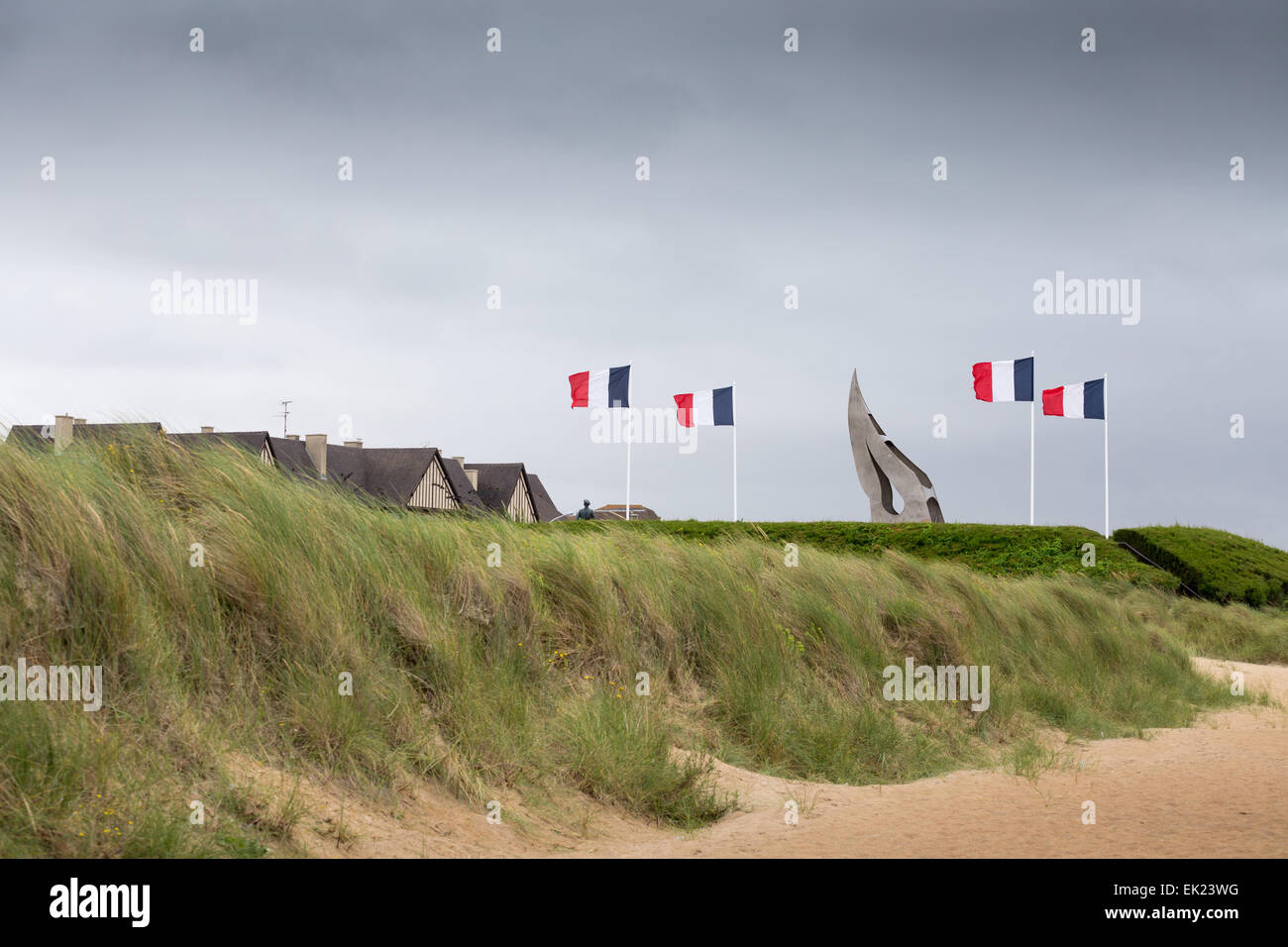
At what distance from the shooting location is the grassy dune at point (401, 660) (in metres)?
5.15

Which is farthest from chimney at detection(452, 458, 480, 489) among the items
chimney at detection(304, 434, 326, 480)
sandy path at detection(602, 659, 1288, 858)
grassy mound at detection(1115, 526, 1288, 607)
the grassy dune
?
sandy path at detection(602, 659, 1288, 858)

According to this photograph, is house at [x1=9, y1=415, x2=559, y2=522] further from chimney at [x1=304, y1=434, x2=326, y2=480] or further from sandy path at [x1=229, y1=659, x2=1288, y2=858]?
sandy path at [x1=229, y1=659, x2=1288, y2=858]

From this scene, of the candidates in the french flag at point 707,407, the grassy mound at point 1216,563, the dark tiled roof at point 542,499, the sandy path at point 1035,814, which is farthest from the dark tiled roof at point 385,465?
the sandy path at point 1035,814

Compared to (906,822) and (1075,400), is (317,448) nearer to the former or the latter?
(1075,400)

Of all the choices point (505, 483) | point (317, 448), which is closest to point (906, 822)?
point (317, 448)

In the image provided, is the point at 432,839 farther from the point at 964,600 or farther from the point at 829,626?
the point at 964,600

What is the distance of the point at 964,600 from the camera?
13539 mm

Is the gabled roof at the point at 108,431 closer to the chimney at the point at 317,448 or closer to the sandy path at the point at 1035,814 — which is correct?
the sandy path at the point at 1035,814

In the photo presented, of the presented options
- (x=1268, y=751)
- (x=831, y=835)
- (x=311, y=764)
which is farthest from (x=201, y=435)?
(x=1268, y=751)

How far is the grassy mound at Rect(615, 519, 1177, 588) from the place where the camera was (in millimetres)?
24438

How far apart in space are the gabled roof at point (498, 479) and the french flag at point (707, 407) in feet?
77.1

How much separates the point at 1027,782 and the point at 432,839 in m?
5.17

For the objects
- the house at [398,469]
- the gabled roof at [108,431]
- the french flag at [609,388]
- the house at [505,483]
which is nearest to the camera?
the gabled roof at [108,431]

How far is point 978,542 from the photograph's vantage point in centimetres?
2597
